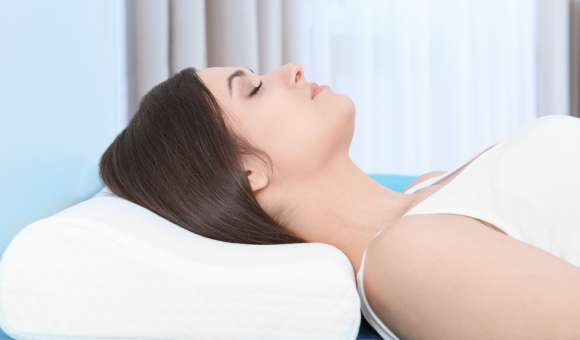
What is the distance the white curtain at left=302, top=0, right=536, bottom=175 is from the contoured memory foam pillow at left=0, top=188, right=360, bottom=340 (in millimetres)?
2058

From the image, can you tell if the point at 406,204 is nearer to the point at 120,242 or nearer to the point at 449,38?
the point at 120,242

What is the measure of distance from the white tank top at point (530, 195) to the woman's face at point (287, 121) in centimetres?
25

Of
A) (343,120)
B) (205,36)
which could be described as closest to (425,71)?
(205,36)

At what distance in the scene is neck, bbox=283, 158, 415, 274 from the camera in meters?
0.88

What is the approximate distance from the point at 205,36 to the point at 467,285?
1.71m

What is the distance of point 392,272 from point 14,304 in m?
0.50

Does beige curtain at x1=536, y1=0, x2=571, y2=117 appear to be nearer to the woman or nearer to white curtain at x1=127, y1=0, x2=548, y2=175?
white curtain at x1=127, y1=0, x2=548, y2=175

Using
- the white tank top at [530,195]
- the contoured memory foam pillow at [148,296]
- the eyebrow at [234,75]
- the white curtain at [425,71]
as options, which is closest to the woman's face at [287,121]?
the eyebrow at [234,75]

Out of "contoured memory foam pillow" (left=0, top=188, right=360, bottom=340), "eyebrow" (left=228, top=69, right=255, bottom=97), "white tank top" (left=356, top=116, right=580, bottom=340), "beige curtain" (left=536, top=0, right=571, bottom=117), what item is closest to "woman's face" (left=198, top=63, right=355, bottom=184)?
"eyebrow" (left=228, top=69, right=255, bottom=97)

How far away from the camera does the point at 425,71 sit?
8.45 ft

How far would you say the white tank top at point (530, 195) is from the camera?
71 cm

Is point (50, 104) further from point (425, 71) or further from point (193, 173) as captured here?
point (425, 71)

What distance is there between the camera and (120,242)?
1.87ft

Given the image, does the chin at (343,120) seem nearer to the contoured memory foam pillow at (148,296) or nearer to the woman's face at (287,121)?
the woman's face at (287,121)
